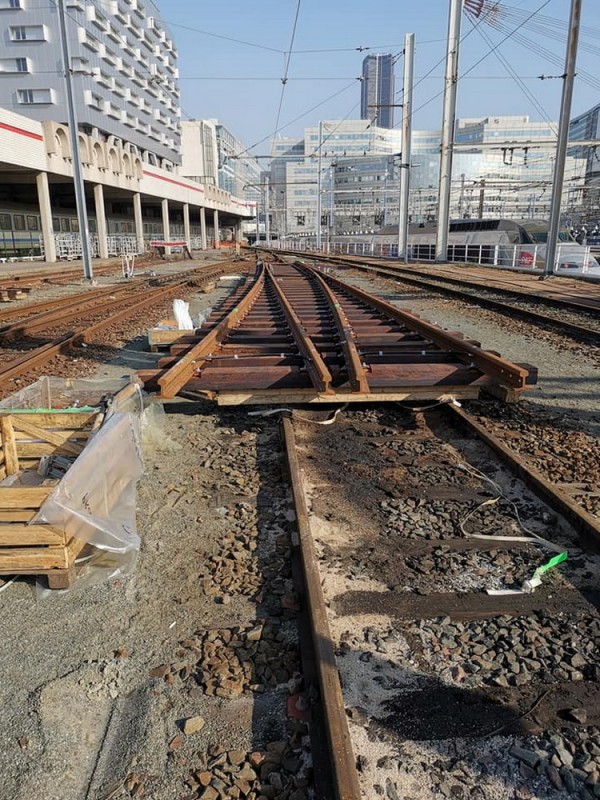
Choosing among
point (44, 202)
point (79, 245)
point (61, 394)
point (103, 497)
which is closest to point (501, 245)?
point (44, 202)

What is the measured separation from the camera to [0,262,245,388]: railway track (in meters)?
8.97

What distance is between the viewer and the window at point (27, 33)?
66375mm

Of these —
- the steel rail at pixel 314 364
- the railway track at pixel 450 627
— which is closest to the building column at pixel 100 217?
the steel rail at pixel 314 364

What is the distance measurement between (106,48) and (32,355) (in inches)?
3369

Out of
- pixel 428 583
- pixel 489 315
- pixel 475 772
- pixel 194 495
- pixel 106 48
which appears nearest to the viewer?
pixel 475 772

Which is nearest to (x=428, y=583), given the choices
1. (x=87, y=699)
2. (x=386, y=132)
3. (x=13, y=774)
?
(x=87, y=699)

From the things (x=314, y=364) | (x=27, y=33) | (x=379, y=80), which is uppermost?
(x=27, y=33)

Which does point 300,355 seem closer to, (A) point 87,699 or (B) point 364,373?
(B) point 364,373

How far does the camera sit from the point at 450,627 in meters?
2.96

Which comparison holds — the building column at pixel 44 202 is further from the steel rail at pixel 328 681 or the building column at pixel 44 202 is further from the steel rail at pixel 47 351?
the steel rail at pixel 328 681

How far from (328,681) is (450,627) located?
0.82 metres

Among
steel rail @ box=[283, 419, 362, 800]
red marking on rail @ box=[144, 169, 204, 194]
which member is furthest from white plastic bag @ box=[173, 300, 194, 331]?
red marking on rail @ box=[144, 169, 204, 194]

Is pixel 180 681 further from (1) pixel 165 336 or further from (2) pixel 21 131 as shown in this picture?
(2) pixel 21 131

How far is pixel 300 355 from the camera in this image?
7.41 meters
